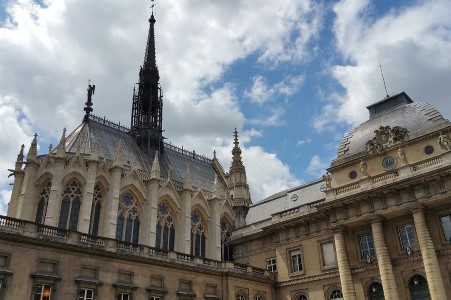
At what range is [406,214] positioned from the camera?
33562mm

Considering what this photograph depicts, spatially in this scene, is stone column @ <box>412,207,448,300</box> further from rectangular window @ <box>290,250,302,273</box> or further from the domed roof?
rectangular window @ <box>290,250,302,273</box>

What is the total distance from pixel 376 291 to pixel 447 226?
731cm

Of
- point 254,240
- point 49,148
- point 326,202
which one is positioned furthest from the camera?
point 254,240

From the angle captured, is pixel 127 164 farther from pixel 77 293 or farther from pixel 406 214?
pixel 406 214

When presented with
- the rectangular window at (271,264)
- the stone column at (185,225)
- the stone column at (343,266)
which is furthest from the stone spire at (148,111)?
the stone column at (343,266)

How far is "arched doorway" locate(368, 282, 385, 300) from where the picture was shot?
1321 inches

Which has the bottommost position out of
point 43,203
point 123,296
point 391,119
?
point 123,296

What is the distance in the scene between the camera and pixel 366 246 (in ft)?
116

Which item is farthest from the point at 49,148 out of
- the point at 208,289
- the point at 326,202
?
the point at 326,202

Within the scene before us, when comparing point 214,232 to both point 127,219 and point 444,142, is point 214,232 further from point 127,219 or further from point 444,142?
point 444,142

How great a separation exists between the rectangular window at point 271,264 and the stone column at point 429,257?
14432 mm

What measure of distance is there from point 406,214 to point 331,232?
655cm

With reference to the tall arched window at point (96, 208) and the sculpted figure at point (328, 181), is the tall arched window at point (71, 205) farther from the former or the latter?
the sculpted figure at point (328, 181)

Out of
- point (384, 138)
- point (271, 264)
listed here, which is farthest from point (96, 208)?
point (384, 138)
